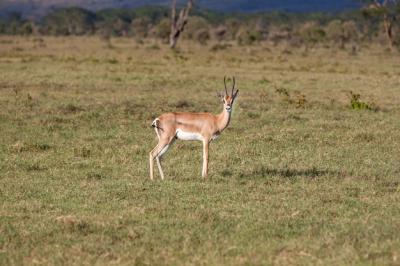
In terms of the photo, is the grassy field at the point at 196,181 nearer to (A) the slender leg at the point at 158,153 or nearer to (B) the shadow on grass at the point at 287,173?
(B) the shadow on grass at the point at 287,173

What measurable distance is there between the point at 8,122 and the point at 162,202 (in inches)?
306

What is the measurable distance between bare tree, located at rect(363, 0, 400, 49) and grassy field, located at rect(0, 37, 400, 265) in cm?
3091

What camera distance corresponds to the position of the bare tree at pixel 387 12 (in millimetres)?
53697

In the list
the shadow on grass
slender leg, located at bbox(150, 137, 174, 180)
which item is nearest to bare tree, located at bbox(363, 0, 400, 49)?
the shadow on grass

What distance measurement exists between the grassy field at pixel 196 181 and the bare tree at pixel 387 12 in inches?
1217

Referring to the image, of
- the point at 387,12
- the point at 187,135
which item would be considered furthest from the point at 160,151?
the point at 387,12

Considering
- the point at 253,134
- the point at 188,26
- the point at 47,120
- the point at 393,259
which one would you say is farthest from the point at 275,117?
the point at 188,26

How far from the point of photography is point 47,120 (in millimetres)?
16625

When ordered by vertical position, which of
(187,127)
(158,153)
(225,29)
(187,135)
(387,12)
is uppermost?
(387,12)

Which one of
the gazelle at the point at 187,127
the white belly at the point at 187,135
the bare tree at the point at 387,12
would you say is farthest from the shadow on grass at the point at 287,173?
the bare tree at the point at 387,12

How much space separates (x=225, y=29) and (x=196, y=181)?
214ft

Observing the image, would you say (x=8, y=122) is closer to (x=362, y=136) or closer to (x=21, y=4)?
(x=362, y=136)

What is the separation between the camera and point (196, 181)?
11.0 m

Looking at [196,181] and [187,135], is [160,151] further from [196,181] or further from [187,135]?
[196,181]
